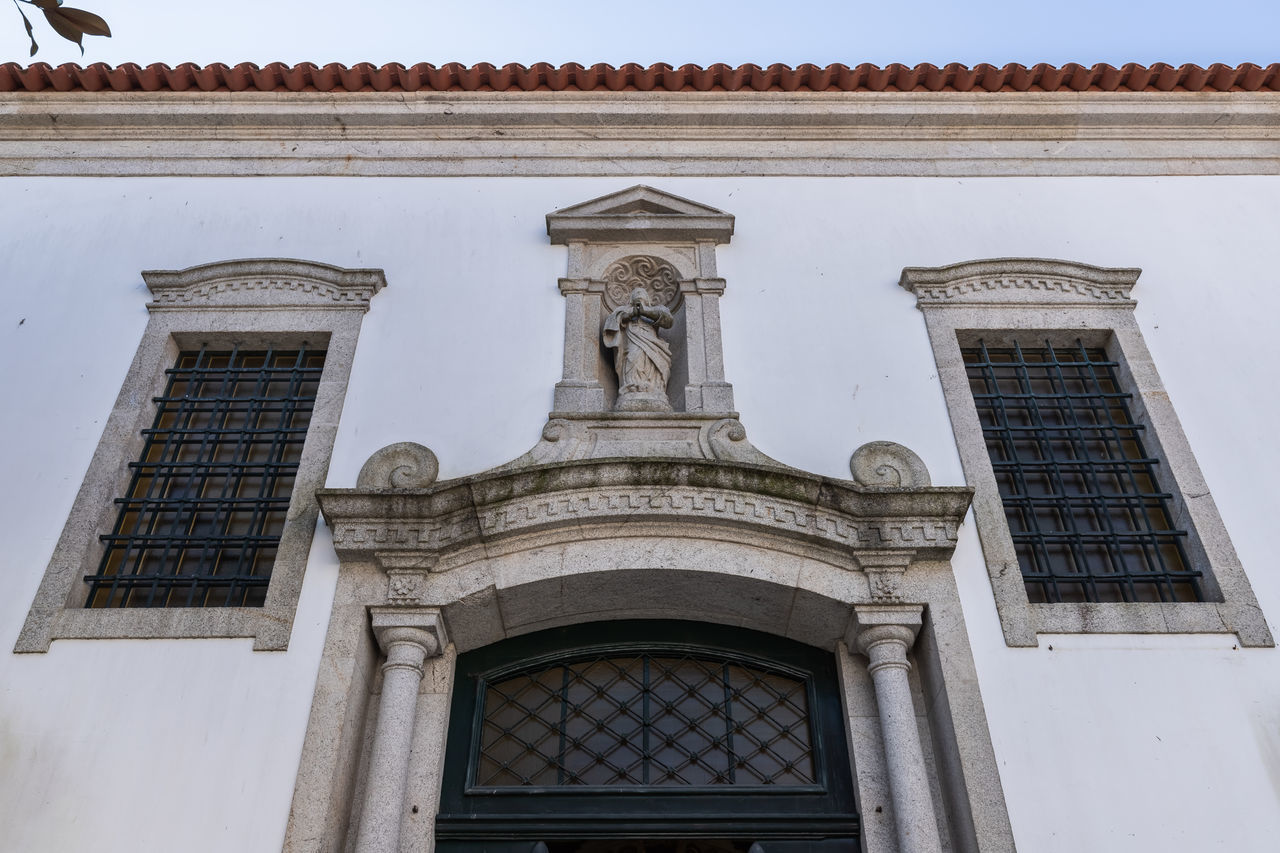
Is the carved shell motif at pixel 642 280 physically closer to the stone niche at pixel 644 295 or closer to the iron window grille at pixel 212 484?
the stone niche at pixel 644 295

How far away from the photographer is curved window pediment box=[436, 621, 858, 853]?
462 centimetres

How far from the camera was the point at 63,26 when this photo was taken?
221 centimetres

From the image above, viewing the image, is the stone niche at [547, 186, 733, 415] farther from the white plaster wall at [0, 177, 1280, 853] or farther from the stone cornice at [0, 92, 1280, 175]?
the stone cornice at [0, 92, 1280, 175]

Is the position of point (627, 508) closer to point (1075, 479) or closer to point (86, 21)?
point (1075, 479)

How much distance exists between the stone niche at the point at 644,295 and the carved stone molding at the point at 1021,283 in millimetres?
1232

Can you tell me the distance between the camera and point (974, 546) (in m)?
5.08

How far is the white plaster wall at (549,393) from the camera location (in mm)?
4391

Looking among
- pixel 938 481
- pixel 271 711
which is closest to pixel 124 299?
pixel 271 711

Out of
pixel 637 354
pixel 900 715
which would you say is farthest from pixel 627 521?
pixel 900 715

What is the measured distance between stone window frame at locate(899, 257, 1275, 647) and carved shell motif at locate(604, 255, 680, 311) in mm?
1376

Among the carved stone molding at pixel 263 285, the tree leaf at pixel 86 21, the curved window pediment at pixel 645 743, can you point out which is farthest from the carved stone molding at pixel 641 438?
the tree leaf at pixel 86 21

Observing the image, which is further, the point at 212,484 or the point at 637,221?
the point at 637,221

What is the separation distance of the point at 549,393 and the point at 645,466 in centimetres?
92

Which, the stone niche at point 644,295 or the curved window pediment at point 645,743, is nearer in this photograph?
the curved window pediment at point 645,743
